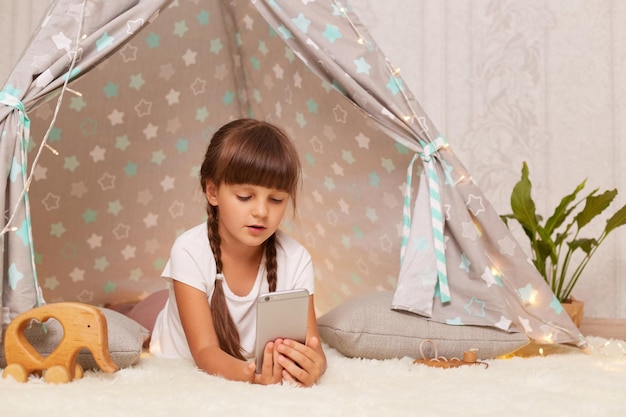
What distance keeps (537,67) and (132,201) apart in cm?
155

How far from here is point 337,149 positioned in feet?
6.66

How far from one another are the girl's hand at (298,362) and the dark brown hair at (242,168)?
273 millimetres

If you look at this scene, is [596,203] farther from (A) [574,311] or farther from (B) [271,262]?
(B) [271,262]

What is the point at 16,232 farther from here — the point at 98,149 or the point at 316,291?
the point at 316,291

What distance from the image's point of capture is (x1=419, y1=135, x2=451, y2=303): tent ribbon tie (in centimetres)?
173

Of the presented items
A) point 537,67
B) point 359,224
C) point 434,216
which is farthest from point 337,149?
point 537,67

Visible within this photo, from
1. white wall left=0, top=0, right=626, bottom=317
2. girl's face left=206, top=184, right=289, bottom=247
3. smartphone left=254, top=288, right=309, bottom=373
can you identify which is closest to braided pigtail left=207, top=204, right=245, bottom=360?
girl's face left=206, top=184, right=289, bottom=247

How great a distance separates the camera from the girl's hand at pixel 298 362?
52.8 inches

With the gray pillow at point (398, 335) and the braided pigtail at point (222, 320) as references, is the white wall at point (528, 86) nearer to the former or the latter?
the gray pillow at point (398, 335)

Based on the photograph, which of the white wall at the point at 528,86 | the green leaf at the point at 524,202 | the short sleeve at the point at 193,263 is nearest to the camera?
the short sleeve at the point at 193,263

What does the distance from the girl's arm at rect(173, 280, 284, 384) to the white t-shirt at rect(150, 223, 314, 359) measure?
3cm

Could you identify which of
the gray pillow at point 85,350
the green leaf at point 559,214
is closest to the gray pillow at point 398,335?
the gray pillow at point 85,350

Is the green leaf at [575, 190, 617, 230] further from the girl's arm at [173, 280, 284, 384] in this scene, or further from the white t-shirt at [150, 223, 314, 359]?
the girl's arm at [173, 280, 284, 384]

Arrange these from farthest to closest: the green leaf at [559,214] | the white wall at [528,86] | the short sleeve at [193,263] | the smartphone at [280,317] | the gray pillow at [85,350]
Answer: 1. the white wall at [528,86]
2. the green leaf at [559,214]
3. the short sleeve at [193,263]
4. the gray pillow at [85,350]
5. the smartphone at [280,317]
